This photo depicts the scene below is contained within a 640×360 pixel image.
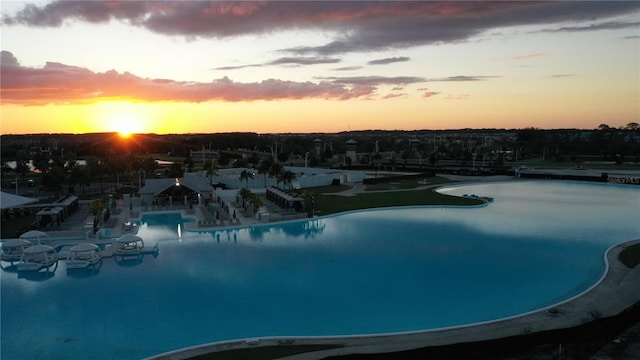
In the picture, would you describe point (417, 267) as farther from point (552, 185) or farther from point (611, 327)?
point (552, 185)

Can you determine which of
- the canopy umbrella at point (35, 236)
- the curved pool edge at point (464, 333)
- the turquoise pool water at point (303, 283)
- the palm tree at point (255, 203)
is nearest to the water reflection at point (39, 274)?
the turquoise pool water at point (303, 283)

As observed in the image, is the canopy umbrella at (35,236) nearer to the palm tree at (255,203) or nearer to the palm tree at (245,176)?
the palm tree at (255,203)

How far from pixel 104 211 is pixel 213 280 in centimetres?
1530

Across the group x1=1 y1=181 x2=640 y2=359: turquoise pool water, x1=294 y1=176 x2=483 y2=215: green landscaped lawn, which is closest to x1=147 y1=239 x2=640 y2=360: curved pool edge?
x1=1 y1=181 x2=640 y2=359: turquoise pool water

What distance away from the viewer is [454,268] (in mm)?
20766

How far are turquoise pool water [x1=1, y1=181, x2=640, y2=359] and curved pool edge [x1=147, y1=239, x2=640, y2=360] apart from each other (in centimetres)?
72

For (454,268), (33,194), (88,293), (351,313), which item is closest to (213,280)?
(88,293)

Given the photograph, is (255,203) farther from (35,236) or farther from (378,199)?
(35,236)

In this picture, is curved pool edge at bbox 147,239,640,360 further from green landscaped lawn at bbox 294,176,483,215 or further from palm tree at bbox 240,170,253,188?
palm tree at bbox 240,170,253,188

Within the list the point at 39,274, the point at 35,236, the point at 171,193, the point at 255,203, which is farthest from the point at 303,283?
the point at 171,193

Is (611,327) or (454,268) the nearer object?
(611,327)

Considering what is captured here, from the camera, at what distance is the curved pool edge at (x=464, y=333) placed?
1241 centimetres

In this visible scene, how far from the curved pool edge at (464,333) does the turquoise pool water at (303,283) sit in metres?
0.72

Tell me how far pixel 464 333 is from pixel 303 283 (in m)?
6.99
